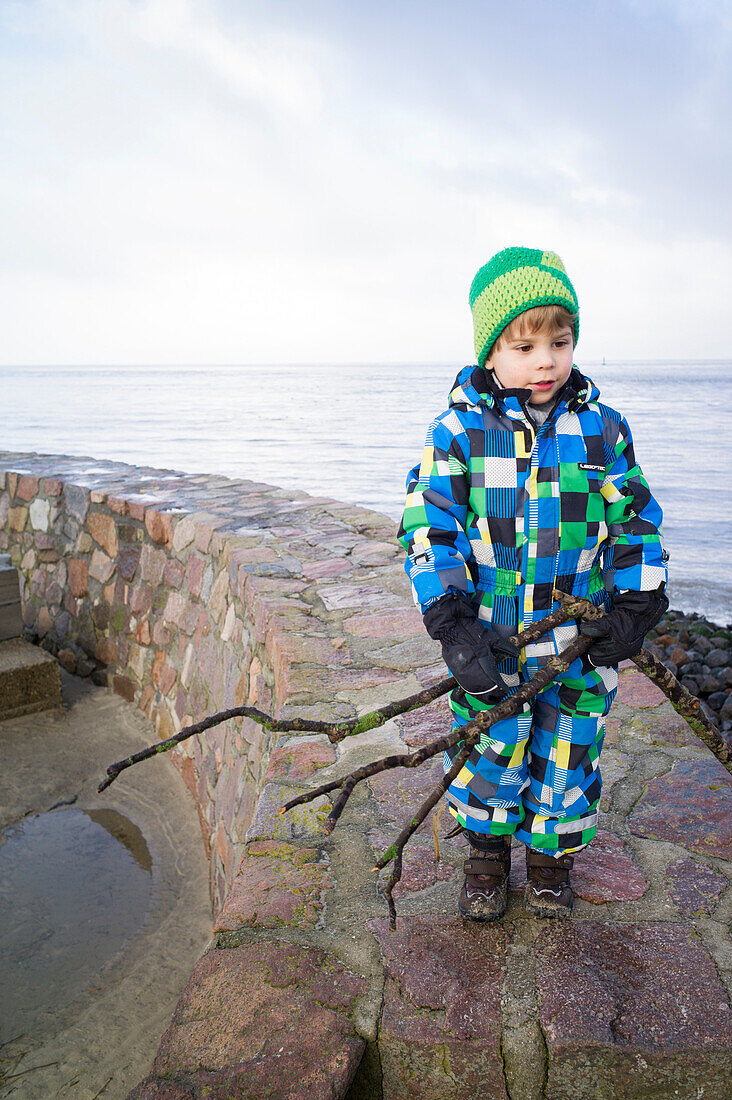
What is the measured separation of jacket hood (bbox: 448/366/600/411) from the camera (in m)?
1.46

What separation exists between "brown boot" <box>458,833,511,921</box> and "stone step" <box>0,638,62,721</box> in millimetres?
3852

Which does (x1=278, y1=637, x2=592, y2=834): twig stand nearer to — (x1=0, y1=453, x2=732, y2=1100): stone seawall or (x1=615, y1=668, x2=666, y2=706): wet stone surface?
(x1=0, y1=453, x2=732, y2=1100): stone seawall

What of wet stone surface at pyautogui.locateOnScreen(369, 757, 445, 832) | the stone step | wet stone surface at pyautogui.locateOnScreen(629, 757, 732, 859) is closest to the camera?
wet stone surface at pyautogui.locateOnScreen(629, 757, 732, 859)

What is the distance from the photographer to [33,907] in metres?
3.09

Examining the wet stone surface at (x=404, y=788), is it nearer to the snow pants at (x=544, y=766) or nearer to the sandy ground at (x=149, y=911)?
the snow pants at (x=544, y=766)

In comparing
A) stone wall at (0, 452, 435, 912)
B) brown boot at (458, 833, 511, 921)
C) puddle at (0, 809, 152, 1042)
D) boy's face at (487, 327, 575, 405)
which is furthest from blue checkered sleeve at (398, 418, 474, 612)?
puddle at (0, 809, 152, 1042)

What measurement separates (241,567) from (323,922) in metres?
2.34

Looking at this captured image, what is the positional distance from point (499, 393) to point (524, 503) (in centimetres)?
21

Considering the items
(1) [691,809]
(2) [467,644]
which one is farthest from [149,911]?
(2) [467,644]

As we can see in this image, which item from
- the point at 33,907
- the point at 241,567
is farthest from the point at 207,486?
the point at 33,907

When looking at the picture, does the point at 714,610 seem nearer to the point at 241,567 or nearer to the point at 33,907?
the point at 241,567

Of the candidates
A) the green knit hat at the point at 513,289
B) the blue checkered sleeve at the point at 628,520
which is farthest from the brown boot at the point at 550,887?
the green knit hat at the point at 513,289

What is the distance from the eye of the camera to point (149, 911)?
10.3 feet

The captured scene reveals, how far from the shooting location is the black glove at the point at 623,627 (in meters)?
1.41
